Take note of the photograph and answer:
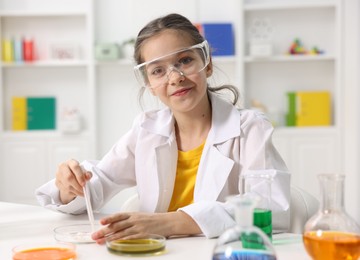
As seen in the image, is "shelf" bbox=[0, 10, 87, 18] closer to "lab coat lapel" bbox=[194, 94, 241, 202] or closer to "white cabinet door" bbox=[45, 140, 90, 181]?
"white cabinet door" bbox=[45, 140, 90, 181]

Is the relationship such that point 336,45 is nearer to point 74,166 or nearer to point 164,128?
point 164,128

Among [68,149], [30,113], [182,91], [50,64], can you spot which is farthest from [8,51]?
[182,91]

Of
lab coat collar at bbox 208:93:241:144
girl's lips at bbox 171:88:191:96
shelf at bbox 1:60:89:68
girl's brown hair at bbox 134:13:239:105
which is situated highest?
shelf at bbox 1:60:89:68

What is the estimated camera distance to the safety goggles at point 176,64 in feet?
6.20

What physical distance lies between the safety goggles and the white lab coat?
0.16 metres

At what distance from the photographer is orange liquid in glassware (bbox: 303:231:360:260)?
3.50 feet

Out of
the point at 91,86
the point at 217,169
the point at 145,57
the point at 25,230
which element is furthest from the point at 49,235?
the point at 91,86

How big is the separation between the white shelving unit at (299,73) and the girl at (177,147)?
2492 mm

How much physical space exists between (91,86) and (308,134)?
1.75 metres

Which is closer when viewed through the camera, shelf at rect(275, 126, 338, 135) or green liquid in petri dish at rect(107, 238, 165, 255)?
green liquid in petri dish at rect(107, 238, 165, 255)

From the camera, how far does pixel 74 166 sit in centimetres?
167

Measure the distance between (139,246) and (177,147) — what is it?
781mm

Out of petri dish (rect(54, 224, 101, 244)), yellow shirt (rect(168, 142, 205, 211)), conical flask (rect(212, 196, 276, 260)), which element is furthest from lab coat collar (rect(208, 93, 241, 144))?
conical flask (rect(212, 196, 276, 260))

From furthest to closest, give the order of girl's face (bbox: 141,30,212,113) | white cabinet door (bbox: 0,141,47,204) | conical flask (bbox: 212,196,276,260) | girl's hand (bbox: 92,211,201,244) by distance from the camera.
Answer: white cabinet door (bbox: 0,141,47,204) → girl's face (bbox: 141,30,212,113) → girl's hand (bbox: 92,211,201,244) → conical flask (bbox: 212,196,276,260)
